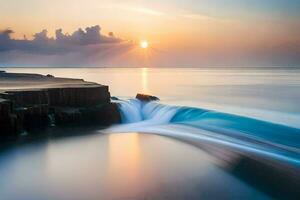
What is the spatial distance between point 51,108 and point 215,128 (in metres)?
9.09

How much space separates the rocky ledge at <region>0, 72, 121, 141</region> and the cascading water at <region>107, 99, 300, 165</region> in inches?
61.0

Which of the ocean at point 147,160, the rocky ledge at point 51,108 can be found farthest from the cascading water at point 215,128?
the rocky ledge at point 51,108

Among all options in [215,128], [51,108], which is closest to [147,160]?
[215,128]

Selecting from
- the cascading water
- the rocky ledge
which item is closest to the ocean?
the cascading water

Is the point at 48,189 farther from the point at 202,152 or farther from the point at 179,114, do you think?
the point at 179,114

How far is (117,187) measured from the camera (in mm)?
11578

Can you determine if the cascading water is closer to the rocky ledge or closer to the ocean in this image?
the ocean

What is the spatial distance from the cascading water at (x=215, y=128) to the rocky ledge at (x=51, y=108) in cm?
155

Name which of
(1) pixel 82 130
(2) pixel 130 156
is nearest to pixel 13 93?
(1) pixel 82 130

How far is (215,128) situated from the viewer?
68.7 ft

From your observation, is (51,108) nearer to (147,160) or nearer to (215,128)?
(147,160)

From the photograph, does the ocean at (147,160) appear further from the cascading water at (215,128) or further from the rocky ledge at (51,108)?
the rocky ledge at (51,108)

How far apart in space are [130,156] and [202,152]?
2.99 metres

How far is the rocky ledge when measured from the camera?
17.8m
